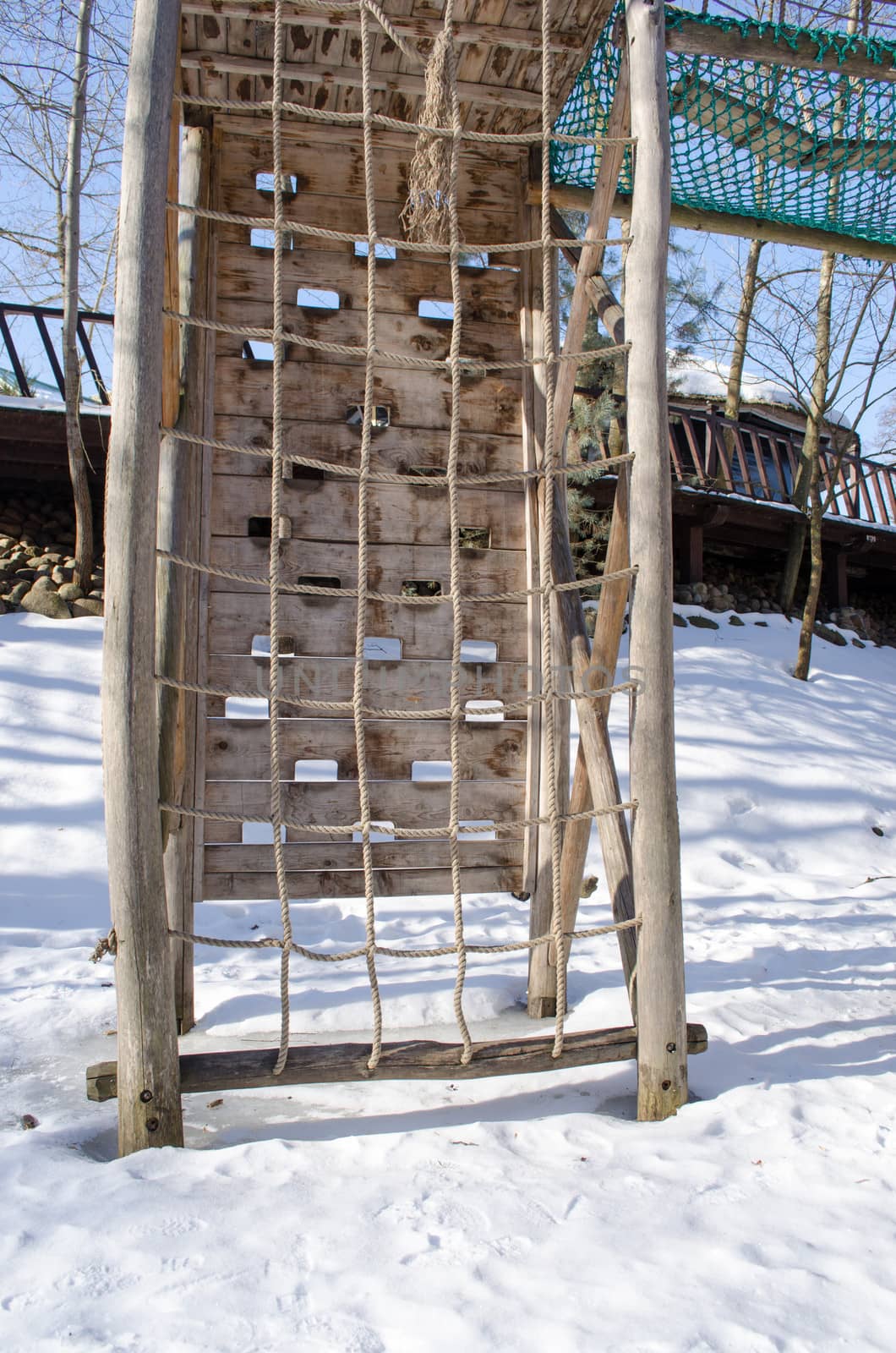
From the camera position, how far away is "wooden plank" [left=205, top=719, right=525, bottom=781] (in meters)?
3.03

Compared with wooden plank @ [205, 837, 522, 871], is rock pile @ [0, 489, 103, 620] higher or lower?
higher

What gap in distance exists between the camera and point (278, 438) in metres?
2.36

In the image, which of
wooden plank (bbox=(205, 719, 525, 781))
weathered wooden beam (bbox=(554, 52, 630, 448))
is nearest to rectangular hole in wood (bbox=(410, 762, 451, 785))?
wooden plank (bbox=(205, 719, 525, 781))

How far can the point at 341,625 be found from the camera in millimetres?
3137

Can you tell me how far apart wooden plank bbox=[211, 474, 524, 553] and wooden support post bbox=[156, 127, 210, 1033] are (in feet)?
0.37

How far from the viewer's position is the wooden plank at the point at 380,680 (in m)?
3.05

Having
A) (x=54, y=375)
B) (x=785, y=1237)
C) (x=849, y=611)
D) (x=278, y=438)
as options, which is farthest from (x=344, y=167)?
(x=849, y=611)

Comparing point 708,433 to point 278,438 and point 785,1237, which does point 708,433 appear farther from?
point 785,1237

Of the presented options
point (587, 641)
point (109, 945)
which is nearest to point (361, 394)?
point (587, 641)

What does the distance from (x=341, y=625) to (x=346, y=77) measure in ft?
5.37

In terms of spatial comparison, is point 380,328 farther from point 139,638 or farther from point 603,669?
point 139,638

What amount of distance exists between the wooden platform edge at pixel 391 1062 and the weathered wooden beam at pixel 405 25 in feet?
8.44

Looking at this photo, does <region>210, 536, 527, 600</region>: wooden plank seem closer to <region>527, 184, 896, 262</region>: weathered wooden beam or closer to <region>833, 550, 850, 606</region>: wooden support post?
<region>527, 184, 896, 262</region>: weathered wooden beam

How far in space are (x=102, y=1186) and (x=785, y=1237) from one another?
1.25 metres
